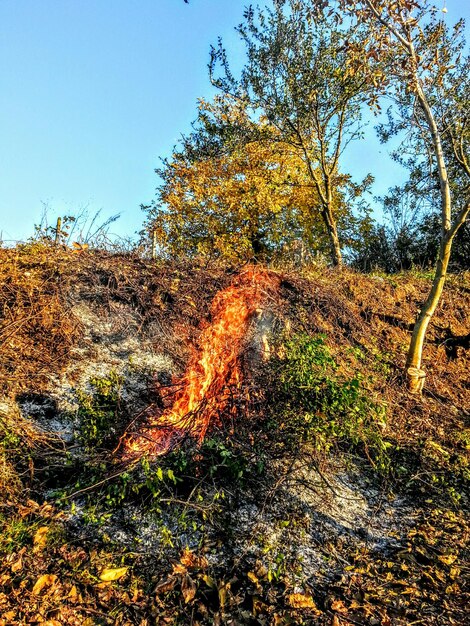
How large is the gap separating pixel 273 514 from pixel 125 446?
1.82 m

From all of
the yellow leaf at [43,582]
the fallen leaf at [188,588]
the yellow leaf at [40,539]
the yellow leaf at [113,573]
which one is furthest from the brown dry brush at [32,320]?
the fallen leaf at [188,588]

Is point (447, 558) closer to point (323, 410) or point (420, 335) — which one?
point (323, 410)

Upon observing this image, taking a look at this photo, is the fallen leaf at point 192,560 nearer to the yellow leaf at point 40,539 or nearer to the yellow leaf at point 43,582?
the yellow leaf at point 43,582

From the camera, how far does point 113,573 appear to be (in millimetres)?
3195

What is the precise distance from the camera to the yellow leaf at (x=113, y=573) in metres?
3.15

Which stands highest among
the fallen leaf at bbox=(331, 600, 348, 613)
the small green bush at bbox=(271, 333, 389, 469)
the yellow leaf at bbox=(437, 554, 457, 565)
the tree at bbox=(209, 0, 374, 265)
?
the tree at bbox=(209, 0, 374, 265)

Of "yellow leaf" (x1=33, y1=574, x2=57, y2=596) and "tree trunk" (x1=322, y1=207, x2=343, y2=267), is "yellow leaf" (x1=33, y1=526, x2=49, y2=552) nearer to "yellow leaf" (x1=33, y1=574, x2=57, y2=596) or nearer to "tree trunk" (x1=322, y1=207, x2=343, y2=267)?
"yellow leaf" (x1=33, y1=574, x2=57, y2=596)

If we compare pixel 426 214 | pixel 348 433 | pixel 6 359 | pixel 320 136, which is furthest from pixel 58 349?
pixel 426 214

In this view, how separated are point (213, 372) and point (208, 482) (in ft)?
5.53

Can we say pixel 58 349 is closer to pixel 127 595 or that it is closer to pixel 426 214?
pixel 127 595

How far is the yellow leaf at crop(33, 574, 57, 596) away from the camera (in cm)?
294

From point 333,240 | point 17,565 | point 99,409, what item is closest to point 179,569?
point 17,565

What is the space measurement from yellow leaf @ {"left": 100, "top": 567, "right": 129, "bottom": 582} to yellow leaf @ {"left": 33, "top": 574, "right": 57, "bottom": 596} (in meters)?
0.37

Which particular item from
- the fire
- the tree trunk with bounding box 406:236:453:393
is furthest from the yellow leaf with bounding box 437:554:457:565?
the tree trunk with bounding box 406:236:453:393
